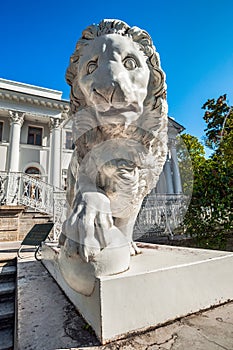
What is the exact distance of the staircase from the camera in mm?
1366

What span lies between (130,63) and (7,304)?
2289mm

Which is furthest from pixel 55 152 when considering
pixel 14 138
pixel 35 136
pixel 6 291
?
pixel 6 291

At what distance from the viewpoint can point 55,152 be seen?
505 inches

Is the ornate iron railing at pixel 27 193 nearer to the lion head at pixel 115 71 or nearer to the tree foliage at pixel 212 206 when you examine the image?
the tree foliage at pixel 212 206

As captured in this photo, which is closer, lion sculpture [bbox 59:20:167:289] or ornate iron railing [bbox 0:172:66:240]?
lion sculpture [bbox 59:20:167:289]

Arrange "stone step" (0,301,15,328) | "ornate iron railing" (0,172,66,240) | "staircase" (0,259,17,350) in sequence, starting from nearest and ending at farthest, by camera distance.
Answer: "staircase" (0,259,17,350) → "stone step" (0,301,15,328) → "ornate iron railing" (0,172,66,240)

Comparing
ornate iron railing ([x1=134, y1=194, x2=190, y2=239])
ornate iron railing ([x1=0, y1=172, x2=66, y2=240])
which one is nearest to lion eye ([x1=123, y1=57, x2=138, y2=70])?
ornate iron railing ([x1=134, y1=194, x2=190, y2=239])

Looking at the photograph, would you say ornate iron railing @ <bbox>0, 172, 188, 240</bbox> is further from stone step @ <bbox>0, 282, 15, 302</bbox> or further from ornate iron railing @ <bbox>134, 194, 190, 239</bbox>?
stone step @ <bbox>0, 282, 15, 302</bbox>

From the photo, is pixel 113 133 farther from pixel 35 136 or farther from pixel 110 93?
pixel 35 136

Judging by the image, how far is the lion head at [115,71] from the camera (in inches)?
41.2

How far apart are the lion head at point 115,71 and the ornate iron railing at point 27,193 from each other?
689cm

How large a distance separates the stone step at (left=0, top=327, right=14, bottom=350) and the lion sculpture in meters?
0.95

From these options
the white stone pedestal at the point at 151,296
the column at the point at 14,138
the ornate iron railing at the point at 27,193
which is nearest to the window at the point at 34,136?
the column at the point at 14,138

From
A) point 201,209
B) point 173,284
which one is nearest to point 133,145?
point 173,284
